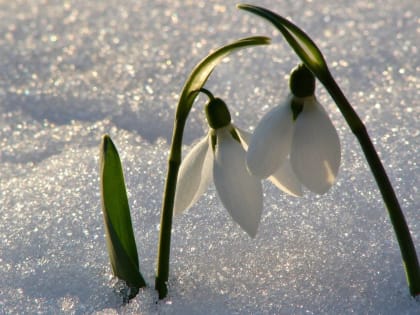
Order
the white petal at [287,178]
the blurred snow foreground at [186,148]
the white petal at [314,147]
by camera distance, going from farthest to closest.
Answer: the blurred snow foreground at [186,148]
the white petal at [287,178]
the white petal at [314,147]

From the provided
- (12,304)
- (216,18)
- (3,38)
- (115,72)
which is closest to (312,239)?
(12,304)

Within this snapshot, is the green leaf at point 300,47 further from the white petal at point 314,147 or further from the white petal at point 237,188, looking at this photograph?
the white petal at point 237,188

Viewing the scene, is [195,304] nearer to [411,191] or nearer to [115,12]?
[411,191]

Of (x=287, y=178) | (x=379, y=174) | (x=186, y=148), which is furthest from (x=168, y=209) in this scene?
(x=186, y=148)

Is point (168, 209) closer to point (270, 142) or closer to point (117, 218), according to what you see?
point (117, 218)

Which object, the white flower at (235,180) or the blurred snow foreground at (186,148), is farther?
the blurred snow foreground at (186,148)

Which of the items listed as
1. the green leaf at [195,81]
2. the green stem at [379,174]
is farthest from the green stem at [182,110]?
the green stem at [379,174]

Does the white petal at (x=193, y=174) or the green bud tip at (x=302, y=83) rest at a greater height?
the green bud tip at (x=302, y=83)

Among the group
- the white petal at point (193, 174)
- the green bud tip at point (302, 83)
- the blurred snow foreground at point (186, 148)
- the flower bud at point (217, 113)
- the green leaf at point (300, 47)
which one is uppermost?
the green leaf at point (300, 47)
